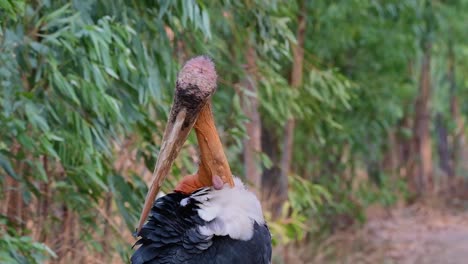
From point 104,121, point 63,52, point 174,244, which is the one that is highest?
point 63,52

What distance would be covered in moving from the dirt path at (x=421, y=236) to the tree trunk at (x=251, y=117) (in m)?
4.00

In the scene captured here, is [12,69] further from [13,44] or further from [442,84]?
[442,84]

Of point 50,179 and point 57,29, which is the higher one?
point 57,29

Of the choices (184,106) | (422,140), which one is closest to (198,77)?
(184,106)

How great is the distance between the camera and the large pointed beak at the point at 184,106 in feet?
13.5

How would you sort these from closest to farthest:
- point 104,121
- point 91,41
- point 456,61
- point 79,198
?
point 91,41 < point 104,121 < point 79,198 < point 456,61

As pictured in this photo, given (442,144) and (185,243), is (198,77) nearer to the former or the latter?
(185,243)

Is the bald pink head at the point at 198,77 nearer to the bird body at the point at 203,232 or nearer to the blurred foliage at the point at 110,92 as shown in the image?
the bird body at the point at 203,232

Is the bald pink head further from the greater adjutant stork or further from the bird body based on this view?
the bird body

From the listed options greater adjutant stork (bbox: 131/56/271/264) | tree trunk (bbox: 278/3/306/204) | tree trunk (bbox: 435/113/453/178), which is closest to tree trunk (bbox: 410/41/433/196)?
tree trunk (bbox: 435/113/453/178)

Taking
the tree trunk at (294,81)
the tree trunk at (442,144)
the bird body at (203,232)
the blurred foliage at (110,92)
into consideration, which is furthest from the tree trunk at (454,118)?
the bird body at (203,232)

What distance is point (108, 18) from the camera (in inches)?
196

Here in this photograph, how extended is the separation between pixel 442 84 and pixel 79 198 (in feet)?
47.7

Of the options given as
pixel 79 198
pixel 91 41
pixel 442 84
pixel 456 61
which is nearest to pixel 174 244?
pixel 91 41
